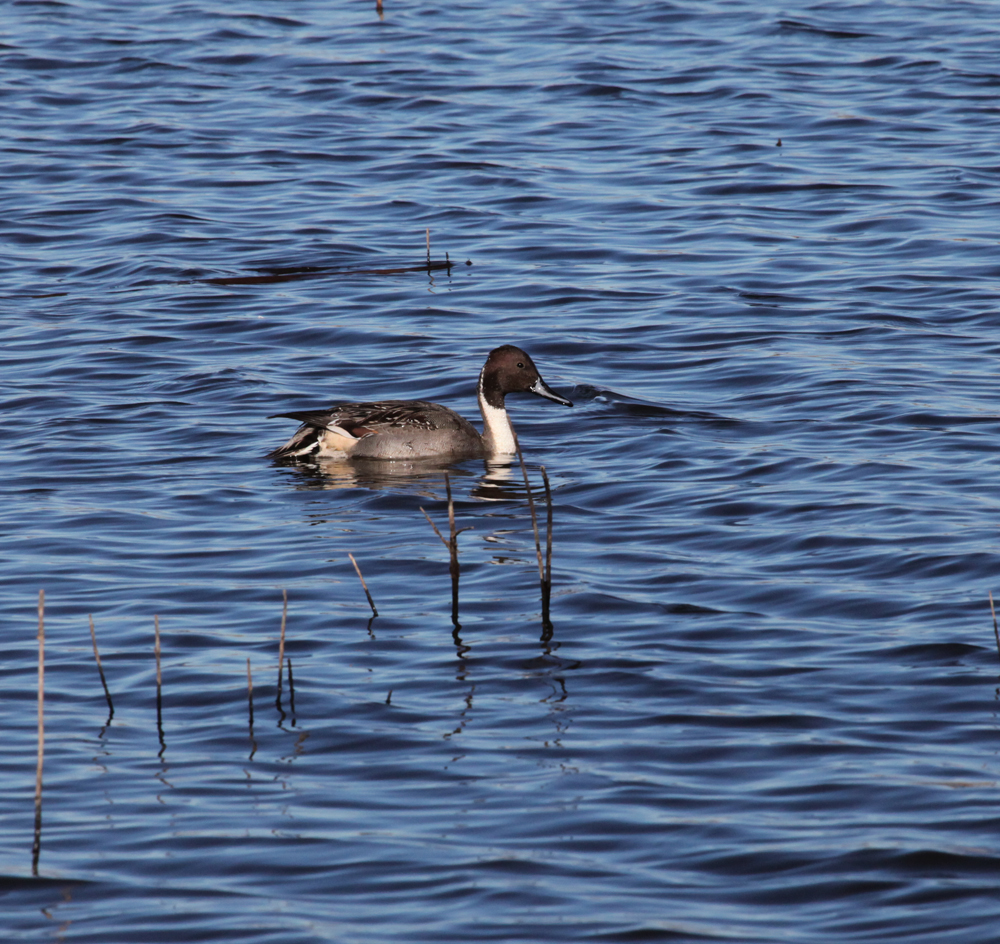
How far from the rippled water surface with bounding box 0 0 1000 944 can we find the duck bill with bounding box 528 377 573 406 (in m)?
0.39

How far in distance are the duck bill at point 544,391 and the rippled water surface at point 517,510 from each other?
389 millimetres

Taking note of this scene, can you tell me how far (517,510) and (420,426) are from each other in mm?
1257

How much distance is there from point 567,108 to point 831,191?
4978mm

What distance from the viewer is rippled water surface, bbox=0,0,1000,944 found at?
6.18m

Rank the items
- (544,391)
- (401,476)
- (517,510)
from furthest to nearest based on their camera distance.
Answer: (544,391) → (401,476) → (517,510)

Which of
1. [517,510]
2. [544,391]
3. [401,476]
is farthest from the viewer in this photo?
[544,391]

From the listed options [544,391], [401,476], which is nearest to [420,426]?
[401,476]

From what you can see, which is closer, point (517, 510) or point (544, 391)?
point (517, 510)

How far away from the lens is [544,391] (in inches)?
500

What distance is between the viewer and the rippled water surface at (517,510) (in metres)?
6.18

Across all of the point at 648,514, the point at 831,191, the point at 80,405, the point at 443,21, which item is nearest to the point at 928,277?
the point at 831,191

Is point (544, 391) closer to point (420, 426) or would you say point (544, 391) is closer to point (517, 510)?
point (420, 426)

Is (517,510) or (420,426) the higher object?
(420,426)

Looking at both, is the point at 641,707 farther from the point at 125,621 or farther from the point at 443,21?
the point at 443,21
